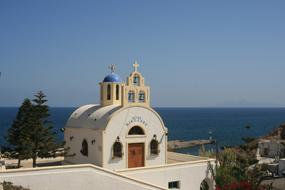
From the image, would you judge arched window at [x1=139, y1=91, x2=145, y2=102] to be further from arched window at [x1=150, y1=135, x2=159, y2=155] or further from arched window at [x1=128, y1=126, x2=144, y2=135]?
arched window at [x1=150, y1=135, x2=159, y2=155]

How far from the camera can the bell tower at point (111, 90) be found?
82.9ft

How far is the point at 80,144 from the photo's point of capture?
24609 millimetres

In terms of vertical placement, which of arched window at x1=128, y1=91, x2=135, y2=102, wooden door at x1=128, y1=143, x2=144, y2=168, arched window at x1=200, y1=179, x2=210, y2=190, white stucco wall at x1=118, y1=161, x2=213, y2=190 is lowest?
arched window at x1=200, y1=179, x2=210, y2=190

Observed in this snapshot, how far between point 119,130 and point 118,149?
1.14 metres

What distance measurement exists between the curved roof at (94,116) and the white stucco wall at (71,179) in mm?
3630

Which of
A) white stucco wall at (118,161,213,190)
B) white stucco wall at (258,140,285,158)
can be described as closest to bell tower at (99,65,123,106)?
white stucco wall at (118,161,213,190)

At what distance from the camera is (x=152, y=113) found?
24.8 metres

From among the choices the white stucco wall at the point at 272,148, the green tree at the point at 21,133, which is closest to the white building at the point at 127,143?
the green tree at the point at 21,133

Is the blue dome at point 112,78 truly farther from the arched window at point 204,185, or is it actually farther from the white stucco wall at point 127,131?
the arched window at point 204,185

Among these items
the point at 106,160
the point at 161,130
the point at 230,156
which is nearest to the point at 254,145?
the point at 230,156

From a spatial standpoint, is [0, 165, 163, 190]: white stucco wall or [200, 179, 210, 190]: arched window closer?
[0, 165, 163, 190]: white stucco wall

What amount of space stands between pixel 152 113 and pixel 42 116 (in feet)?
22.2

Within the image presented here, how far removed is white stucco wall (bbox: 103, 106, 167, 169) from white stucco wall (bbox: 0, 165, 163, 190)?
7.88ft

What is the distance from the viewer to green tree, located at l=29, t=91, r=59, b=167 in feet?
73.0
